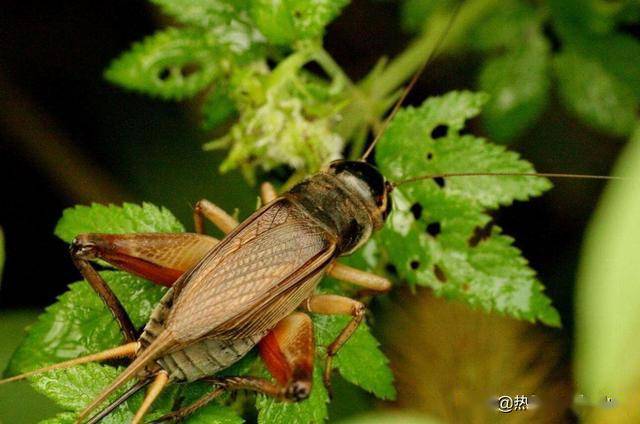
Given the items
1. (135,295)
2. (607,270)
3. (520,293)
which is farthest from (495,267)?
(135,295)

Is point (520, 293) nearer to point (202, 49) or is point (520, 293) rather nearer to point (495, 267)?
point (495, 267)

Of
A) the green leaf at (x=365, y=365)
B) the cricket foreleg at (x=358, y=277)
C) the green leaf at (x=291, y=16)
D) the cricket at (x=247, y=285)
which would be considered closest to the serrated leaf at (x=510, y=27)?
the cricket at (x=247, y=285)

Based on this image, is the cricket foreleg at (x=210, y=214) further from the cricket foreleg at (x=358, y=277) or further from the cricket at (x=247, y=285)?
the cricket foreleg at (x=358, y=277)

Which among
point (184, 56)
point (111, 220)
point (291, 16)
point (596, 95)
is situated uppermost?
point (184, 56)

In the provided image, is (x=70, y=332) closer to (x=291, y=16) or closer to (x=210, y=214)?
(x=210, y=214)

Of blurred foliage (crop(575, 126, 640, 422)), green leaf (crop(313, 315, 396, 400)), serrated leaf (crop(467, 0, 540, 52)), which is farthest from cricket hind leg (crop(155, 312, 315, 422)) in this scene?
serrated leaf (crop(467, 0, 540, 52))

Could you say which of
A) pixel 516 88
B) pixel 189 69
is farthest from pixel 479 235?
pixel 189 69

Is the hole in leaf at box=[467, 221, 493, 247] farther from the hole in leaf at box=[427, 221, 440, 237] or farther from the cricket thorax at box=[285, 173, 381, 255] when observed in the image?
the cricket thorax at box=[285, 173, 381, 255]
